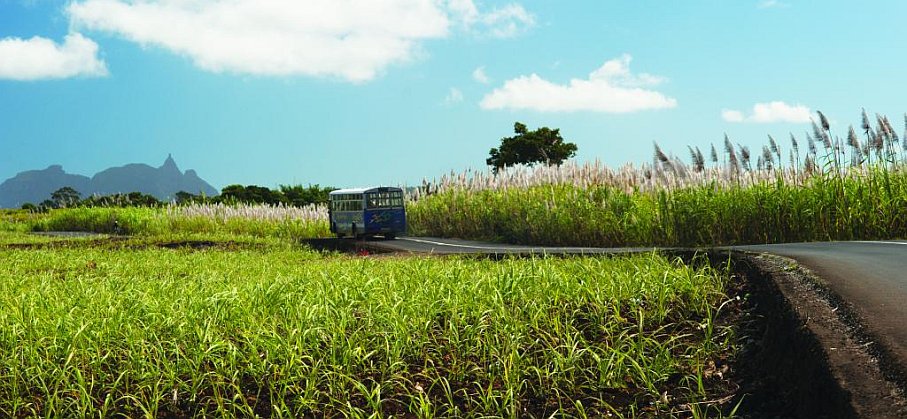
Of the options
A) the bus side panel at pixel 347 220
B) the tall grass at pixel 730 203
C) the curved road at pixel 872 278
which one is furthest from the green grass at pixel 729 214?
the bus side panel at pixel 347 220

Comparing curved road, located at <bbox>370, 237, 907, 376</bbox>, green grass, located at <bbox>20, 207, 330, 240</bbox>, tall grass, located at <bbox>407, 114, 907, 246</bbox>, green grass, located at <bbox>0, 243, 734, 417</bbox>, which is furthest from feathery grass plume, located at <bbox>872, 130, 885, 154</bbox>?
green grass, located at <bbox>20, 207, 330, 240</bbox>

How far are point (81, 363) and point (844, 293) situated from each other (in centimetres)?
551

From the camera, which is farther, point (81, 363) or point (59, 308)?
point (59, 308)

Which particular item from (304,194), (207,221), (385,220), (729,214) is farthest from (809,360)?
(304,194)

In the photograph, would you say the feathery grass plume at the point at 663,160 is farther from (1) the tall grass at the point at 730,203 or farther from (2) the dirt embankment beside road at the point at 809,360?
(2) the dirt embankment beside road at the point at 809,360

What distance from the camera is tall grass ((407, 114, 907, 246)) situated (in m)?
12.0

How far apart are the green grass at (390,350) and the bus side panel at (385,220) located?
1166 centimetres

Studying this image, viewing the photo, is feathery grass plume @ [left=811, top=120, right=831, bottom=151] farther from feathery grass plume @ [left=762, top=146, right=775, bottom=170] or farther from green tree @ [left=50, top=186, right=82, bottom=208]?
green tree @ [left=50, top=186, right=82, bottom=208]

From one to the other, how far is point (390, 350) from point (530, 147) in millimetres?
36982

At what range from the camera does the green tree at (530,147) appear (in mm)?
41438

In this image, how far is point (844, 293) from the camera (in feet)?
18.4

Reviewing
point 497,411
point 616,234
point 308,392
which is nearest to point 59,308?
point 308,392

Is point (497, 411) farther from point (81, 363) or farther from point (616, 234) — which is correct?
point (616, 234)

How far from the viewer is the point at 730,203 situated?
12867 mm
